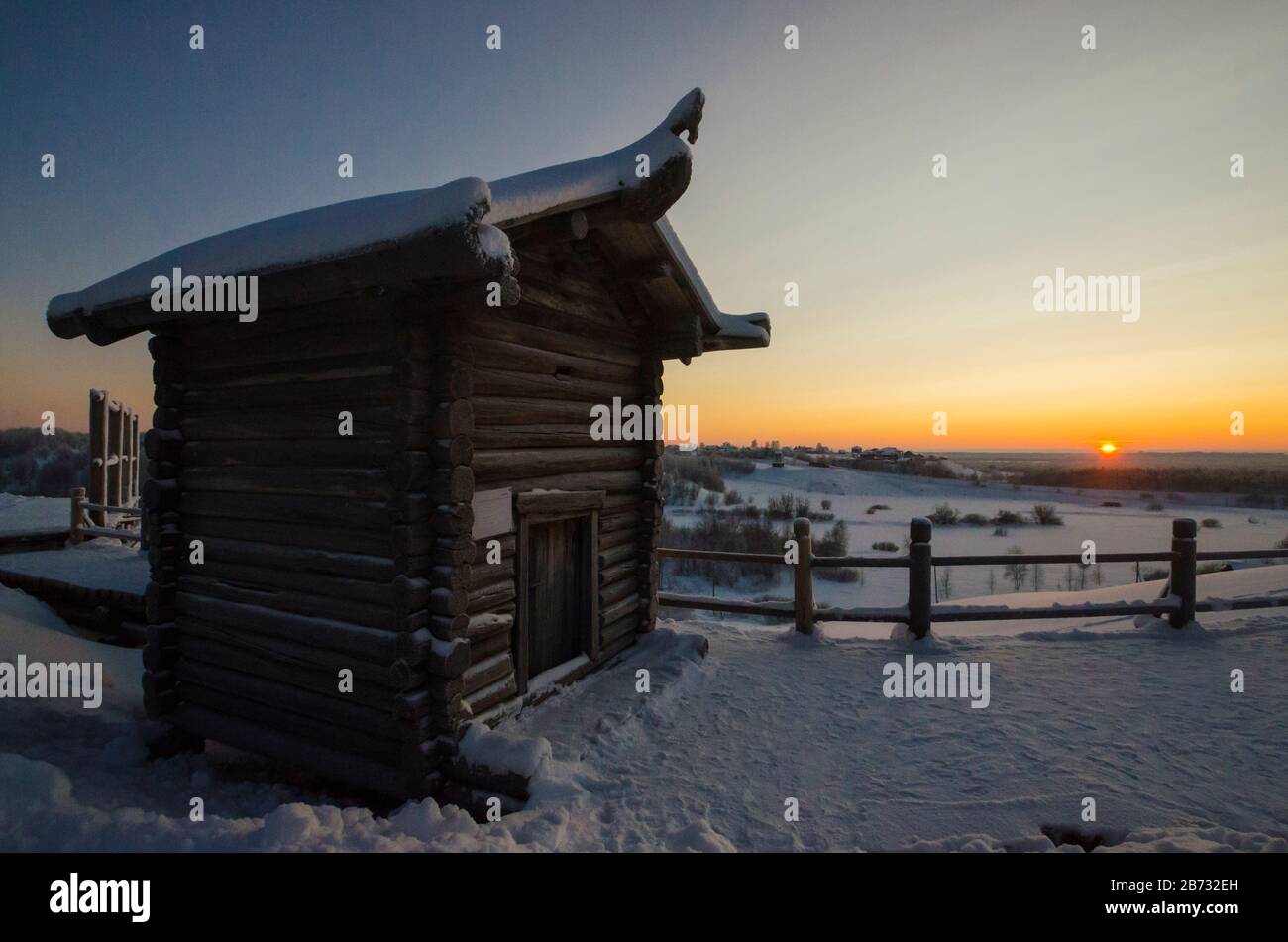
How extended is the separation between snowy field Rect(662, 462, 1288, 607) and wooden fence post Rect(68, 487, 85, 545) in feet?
46.1

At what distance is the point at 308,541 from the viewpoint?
5125 millimetres

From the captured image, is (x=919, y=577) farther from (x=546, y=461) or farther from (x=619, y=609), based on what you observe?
(x=546, y=461)

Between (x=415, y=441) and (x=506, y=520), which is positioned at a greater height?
(x=415, y=441)

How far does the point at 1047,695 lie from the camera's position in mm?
6410

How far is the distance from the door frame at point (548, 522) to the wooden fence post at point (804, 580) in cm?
301

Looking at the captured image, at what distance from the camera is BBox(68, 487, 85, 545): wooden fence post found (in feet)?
44.4

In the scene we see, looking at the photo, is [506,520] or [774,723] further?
[774,723]

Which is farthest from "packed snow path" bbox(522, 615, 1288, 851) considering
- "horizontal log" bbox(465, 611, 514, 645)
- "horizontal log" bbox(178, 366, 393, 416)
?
"horizontal log" bbox(178, 366, 393, 416)

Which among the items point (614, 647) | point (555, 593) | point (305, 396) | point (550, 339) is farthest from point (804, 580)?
point (305, 396)

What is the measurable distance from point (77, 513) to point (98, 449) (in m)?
3.55
